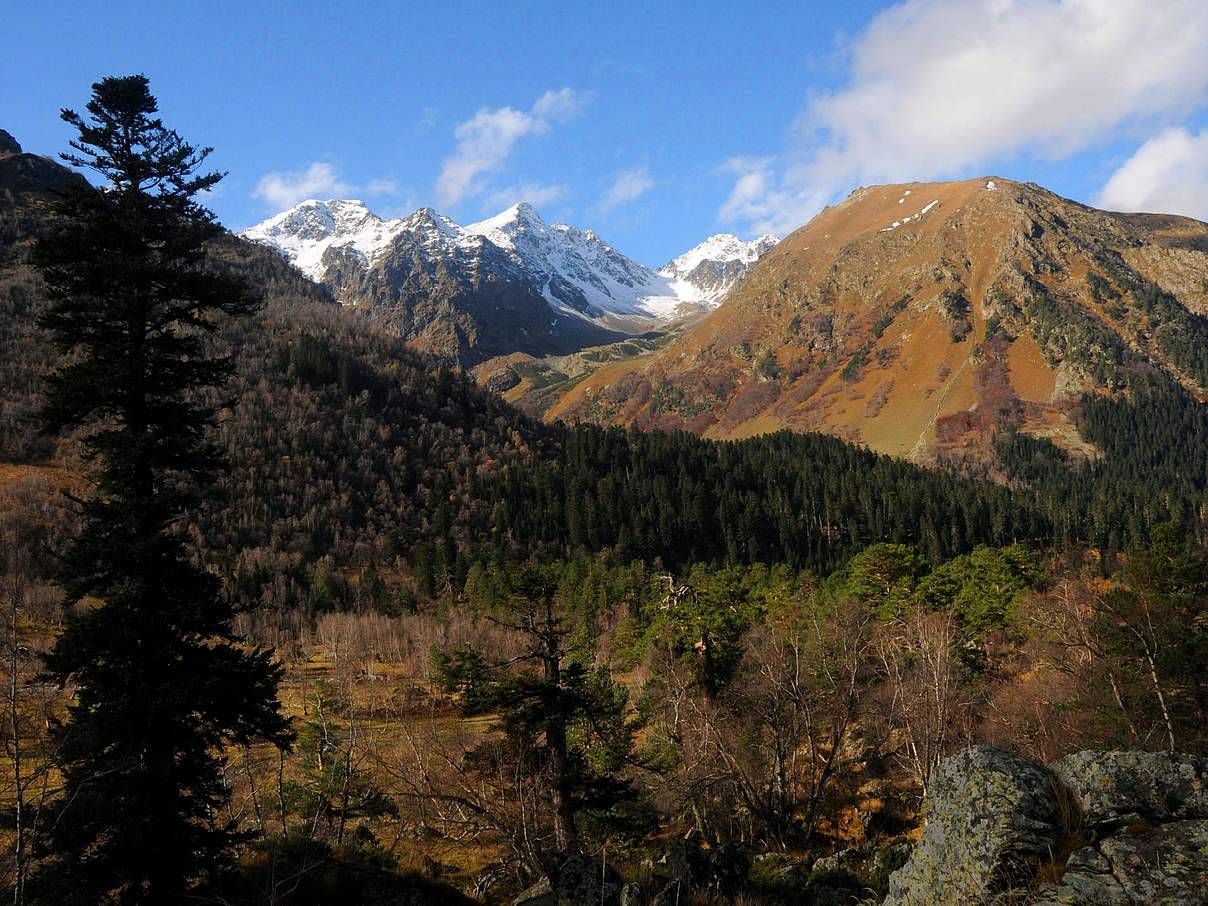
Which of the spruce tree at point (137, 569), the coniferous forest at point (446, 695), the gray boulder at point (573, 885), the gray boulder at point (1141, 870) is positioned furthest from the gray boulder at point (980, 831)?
the spruce tree at point (137, 569)

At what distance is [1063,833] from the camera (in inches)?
364

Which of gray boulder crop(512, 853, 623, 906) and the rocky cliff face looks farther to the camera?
gray boulder crop(512, 853, 623, 906)

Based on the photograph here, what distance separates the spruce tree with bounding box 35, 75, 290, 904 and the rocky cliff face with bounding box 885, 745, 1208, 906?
14669mm

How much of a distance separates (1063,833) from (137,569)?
18921mm

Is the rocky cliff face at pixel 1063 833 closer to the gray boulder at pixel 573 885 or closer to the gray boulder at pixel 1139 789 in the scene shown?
the gray boulder at pixel 1139 789

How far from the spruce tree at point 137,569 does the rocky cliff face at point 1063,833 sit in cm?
1467

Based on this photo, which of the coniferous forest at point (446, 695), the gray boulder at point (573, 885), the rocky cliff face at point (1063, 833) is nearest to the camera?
the rocky cliff face at point (1063, 833)

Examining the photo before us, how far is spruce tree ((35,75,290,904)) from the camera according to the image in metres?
14.3

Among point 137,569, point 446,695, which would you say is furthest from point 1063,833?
point 446,695

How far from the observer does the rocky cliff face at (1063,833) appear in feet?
26.5

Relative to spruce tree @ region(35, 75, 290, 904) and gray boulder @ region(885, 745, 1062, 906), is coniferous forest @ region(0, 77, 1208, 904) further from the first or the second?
gray boulder @ region(885, 745, 1062, 906)

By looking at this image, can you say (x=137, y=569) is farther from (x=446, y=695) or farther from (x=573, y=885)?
(x=446, y=695)

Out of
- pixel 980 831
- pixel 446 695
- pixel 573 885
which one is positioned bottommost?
pixel 446 695

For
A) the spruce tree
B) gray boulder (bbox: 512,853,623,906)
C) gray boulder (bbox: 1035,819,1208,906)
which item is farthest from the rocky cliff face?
the spruce tree
